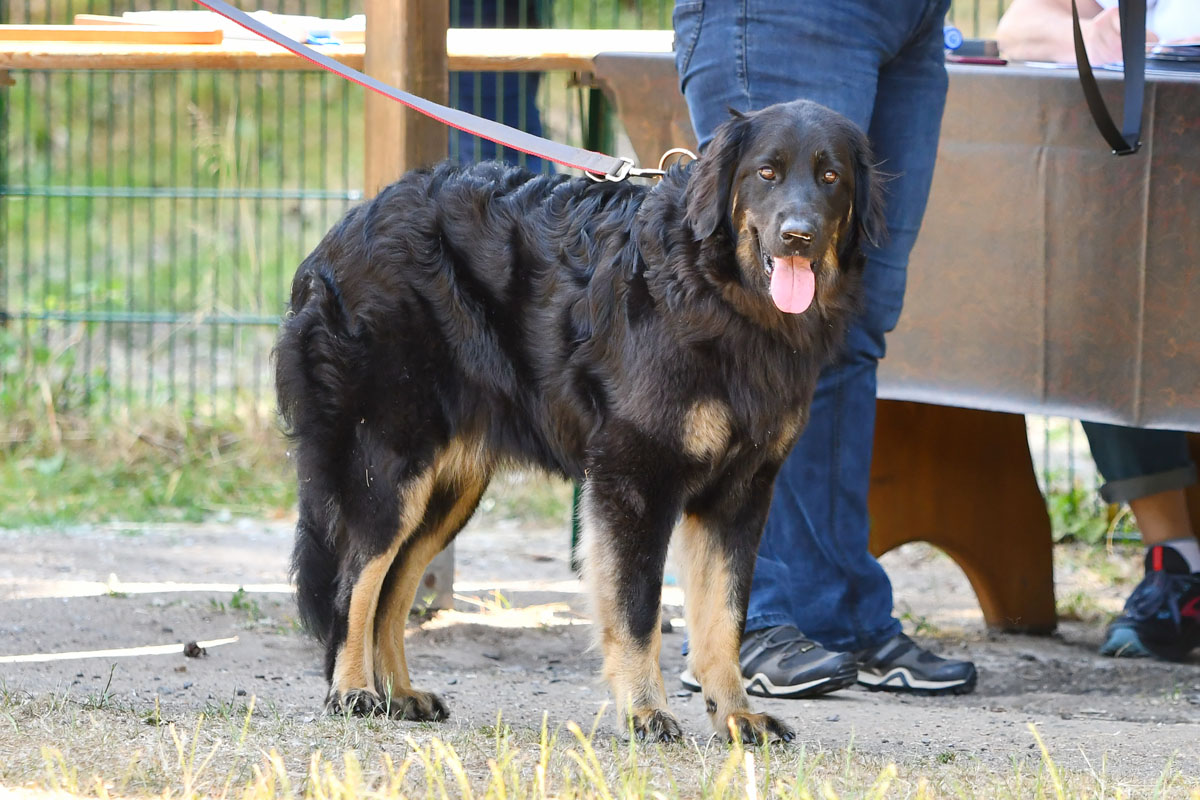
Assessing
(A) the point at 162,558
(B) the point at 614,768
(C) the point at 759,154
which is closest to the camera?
(B) the point at 614,768

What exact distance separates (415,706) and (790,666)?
3.23 feet

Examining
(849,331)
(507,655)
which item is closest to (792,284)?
(849,331)

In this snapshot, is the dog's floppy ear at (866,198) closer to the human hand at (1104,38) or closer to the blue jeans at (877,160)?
the blue jeans at (877,160)

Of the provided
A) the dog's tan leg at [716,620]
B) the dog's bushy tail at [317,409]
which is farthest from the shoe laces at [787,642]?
the dog's bushy tail at [317,409]

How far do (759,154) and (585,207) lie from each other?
0.48m

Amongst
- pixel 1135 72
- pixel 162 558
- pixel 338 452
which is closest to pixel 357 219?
pixel 338 452

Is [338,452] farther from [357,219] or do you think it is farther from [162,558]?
[162,558]

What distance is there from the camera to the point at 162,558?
5242mm

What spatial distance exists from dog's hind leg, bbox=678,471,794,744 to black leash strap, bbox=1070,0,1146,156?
145cm

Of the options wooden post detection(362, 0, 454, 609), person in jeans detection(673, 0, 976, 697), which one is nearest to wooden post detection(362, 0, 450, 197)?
wooden post detection(362, 0, 454, 609)

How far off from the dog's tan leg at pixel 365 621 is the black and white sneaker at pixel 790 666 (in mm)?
860

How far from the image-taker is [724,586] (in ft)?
10.2

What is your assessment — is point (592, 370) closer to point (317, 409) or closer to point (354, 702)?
point (317, 409)

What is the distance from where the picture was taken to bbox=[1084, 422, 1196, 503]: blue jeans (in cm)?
452
